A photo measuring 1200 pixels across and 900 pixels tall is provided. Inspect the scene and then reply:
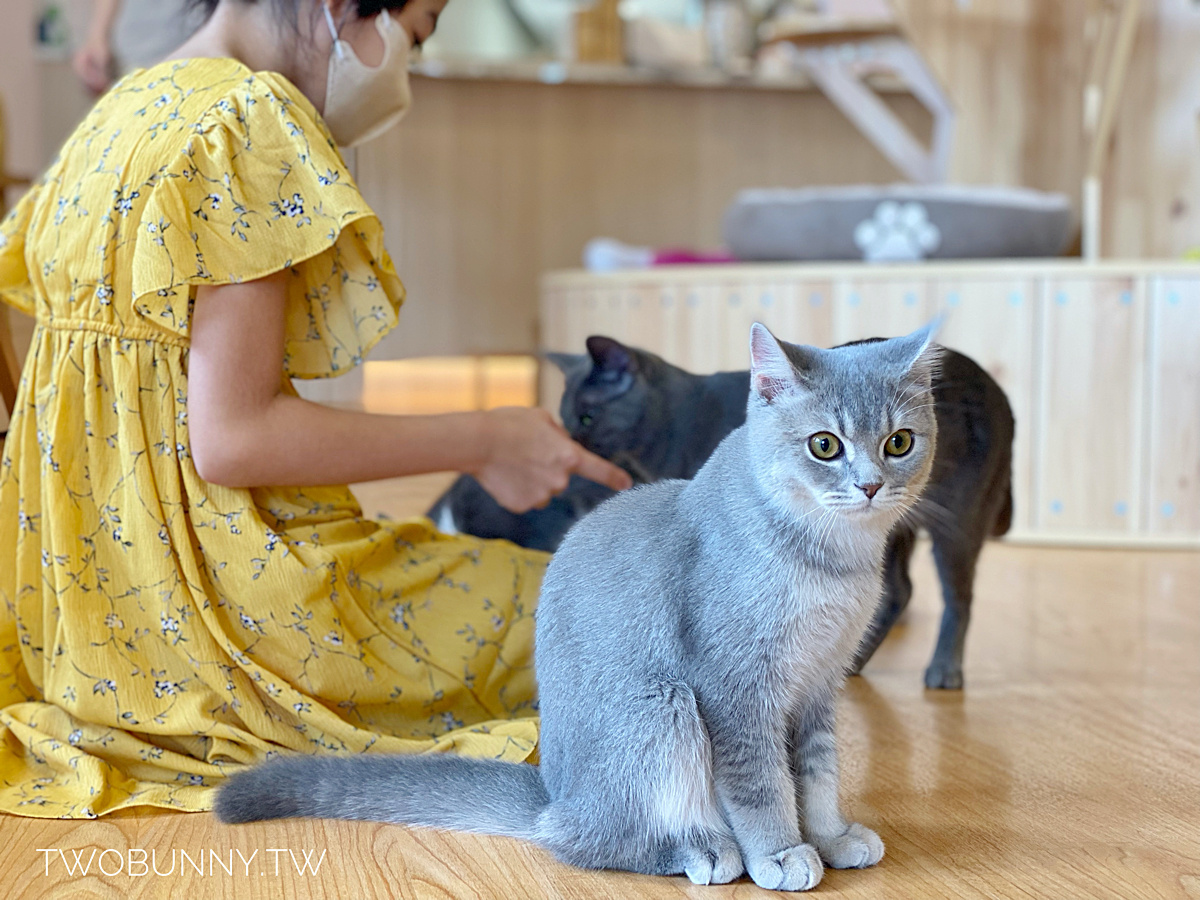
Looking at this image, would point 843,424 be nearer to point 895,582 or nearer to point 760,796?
point 760,796

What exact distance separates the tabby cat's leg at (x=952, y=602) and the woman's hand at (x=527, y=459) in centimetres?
44

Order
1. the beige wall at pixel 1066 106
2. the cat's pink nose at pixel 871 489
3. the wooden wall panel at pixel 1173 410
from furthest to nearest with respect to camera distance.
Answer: the beige wall at pixel 1066 106 < the wooden wall panel at pixel 1173 410 < the cat's pink nose at pixel 871 489

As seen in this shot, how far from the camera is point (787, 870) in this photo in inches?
34.2

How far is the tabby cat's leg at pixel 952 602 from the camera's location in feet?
4.59

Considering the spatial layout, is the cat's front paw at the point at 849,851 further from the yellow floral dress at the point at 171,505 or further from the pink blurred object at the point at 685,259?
the pink blurred object at the point at 685,259

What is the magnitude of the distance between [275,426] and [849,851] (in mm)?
599

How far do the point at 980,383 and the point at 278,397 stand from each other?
2.51ft

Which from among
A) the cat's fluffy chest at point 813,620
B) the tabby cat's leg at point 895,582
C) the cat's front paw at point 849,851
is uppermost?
the cat's fluffy chest at point 813,620

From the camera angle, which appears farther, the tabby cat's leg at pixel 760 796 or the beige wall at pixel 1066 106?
the beige wall at pixel 1066 106

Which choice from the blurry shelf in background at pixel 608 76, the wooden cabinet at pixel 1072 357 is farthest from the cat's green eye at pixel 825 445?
the blurry shelf in background at pixel 608 76

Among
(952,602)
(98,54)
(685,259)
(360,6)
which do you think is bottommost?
(952,602)

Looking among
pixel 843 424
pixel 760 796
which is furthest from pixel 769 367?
pixel 760 796

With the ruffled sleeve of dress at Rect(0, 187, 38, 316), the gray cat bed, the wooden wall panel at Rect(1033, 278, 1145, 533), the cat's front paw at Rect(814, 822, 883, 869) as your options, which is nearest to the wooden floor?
the cat's front paw at Rect(814, 822, 883, 869)

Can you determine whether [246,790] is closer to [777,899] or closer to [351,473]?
[351,473]
